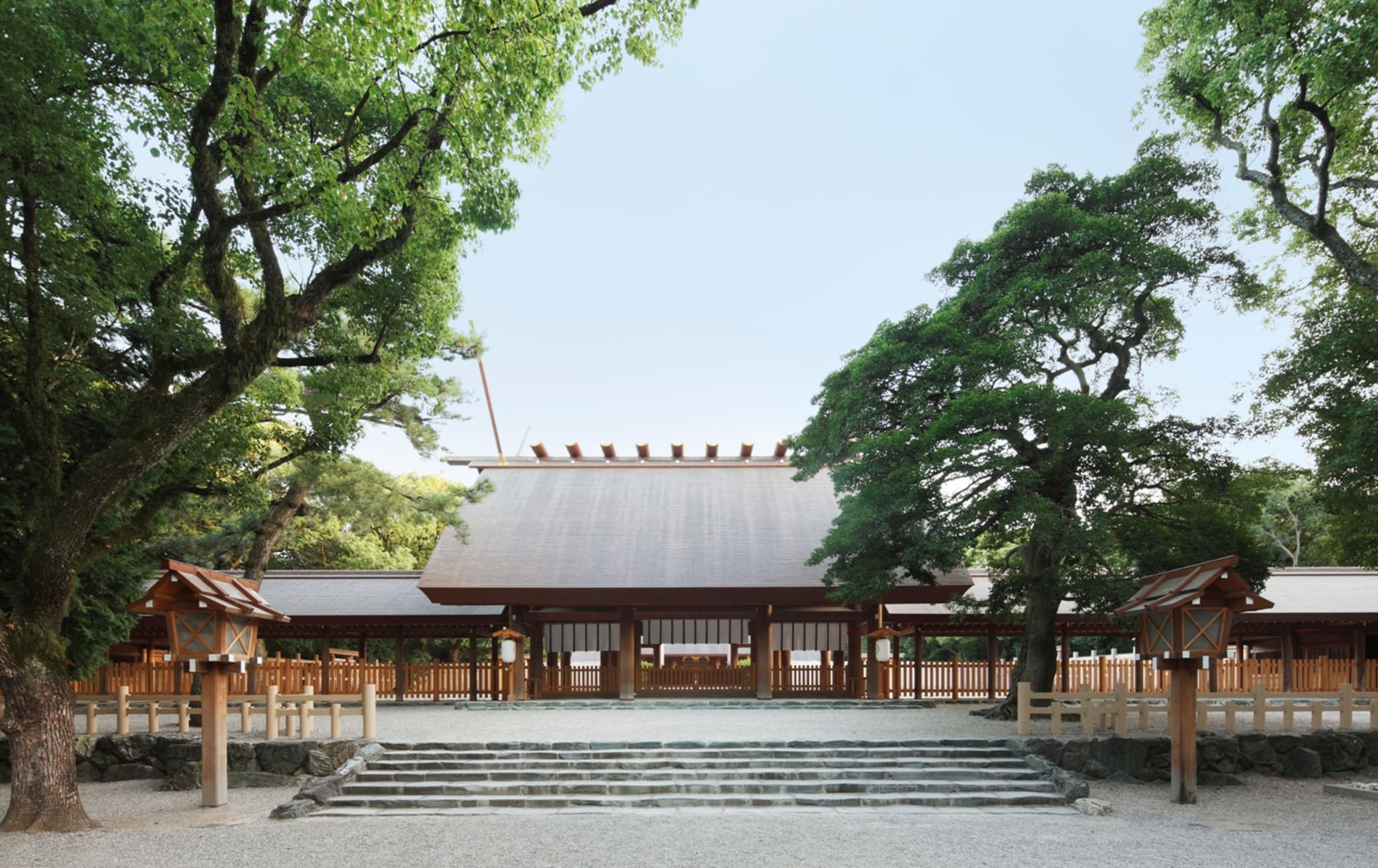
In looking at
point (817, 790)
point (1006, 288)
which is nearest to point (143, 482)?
point (817, 790)

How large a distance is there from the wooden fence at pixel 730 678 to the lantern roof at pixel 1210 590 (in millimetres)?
9316

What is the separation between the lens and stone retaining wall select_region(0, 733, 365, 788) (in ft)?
37.8

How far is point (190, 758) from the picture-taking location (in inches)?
481

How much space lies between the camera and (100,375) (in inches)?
468

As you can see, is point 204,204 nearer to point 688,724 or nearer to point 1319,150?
point 688,724

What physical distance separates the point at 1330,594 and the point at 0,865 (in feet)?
80.7

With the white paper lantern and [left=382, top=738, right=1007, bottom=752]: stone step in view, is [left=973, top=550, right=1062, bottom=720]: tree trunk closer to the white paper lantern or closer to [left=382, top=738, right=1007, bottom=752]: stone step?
the white paper lantern

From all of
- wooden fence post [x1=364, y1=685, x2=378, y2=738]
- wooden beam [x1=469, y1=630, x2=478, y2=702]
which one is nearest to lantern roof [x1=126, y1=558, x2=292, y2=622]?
wooden fence post [x1=364, y1=685, x2=378, y2=738]

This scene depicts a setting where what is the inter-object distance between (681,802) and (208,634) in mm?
5459

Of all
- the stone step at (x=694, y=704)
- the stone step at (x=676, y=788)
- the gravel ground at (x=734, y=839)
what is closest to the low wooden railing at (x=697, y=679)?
the stone step at (x=694, y=704)

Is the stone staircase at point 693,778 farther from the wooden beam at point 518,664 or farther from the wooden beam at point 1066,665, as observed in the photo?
the wooden beam at point 1066,665

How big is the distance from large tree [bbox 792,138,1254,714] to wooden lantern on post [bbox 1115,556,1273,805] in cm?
268

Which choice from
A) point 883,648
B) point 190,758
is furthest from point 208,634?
point 883,648

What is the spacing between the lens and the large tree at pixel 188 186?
26.1 ft
